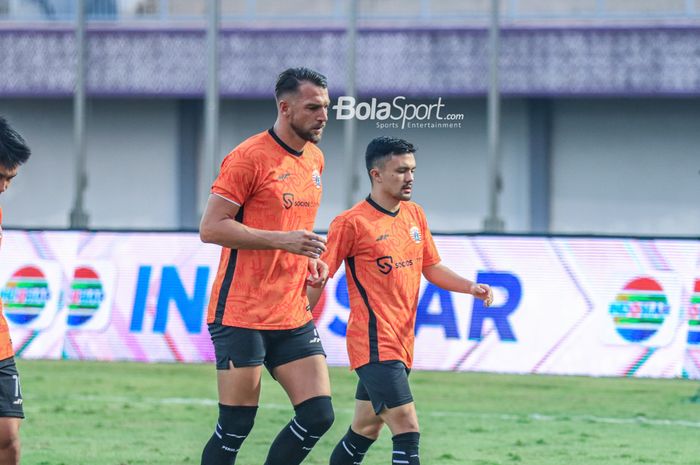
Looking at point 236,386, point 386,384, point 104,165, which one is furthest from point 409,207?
point 104,165

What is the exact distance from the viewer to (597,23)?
81.3 feet

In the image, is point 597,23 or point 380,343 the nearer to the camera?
point 380,343

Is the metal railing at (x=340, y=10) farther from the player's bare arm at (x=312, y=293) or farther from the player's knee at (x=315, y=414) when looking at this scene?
the player's knee at (x=315, y=414)

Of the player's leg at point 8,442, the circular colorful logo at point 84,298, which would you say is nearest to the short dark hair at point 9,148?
the player's leg at point 8,442

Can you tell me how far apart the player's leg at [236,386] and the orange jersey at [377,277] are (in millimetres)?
757

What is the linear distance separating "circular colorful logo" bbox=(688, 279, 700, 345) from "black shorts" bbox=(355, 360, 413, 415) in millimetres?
6698

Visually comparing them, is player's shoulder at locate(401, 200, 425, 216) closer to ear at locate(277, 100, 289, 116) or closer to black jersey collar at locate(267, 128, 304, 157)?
black jersey collar at locate(267, 128, 304, 157)

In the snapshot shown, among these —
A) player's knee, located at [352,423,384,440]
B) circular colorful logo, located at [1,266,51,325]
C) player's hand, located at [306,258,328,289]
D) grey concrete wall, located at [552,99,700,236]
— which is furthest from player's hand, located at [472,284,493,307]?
grey concrete wall, located at [552,99,700,236]

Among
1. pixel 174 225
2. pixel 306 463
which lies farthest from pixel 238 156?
pixel 174 225

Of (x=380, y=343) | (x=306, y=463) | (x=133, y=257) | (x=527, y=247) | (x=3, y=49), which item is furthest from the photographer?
(x=3, y=49)

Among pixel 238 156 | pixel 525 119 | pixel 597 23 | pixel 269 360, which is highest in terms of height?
pixel 597 23

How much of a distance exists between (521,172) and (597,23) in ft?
10.6

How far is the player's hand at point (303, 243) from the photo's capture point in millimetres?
6168

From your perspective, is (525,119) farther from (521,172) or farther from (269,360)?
(269,360)
